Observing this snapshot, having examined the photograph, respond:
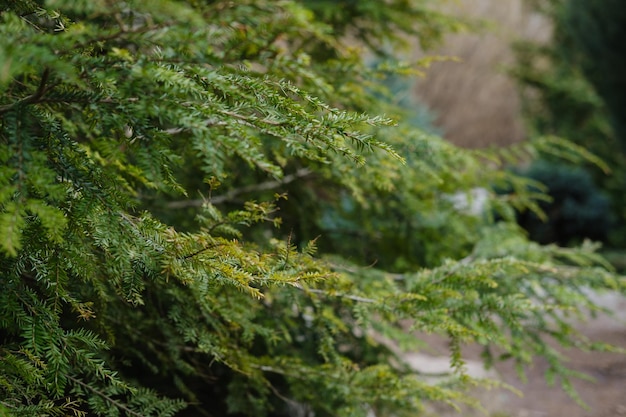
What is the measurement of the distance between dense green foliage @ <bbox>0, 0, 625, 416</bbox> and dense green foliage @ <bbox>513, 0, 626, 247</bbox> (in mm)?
4624

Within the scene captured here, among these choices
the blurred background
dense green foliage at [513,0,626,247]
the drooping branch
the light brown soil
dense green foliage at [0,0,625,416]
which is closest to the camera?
dense green foliage at [0,0,625,416]

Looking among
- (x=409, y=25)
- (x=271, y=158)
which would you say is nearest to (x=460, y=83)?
(x=409, y=25)

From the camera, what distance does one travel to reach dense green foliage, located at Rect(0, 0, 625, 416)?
0.97 m

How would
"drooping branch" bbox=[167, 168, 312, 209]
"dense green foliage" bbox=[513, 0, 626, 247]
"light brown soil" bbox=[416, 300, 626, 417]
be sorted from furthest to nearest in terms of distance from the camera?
1. "dense green foliage" bbox=[513, 0, 626, 247]
2. "light brown soil" bbox=[416, 300, 626, 417]
3. "drooping branch" bbox=[167, 168, 312, 209]

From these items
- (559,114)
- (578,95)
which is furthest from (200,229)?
(559,114)

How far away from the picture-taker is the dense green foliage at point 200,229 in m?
0.97

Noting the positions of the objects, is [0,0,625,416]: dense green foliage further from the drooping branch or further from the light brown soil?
the light brown soil

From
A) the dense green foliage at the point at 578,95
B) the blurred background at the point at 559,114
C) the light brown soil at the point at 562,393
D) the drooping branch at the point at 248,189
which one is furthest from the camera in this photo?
the dense green foliage at the point at 578,95

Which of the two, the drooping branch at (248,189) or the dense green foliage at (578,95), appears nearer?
the drooping branch at (248,189)

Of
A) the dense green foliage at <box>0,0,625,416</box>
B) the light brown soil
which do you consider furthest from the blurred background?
the dense green foliage at <box>0,0,625,416</box>

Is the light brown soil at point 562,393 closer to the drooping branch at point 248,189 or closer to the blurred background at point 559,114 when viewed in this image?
the blurred background at point 559,114

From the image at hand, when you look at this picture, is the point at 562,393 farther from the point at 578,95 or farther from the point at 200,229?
the point at 578,95

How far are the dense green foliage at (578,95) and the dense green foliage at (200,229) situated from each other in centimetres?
462

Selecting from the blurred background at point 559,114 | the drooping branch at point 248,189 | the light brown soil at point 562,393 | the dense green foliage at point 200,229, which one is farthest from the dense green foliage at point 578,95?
the drooping branch at point 248,189
